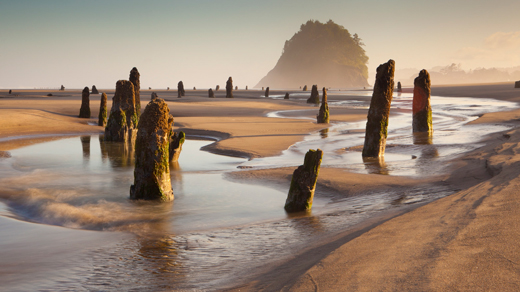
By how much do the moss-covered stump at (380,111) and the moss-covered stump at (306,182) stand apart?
502cm

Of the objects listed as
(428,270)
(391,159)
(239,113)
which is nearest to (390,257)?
(428,270)

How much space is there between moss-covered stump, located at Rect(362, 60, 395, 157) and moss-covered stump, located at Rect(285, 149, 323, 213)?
5024 millimetres

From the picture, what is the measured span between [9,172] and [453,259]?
9781 millimetres

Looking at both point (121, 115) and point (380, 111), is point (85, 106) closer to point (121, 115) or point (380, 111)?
point (121, 115)

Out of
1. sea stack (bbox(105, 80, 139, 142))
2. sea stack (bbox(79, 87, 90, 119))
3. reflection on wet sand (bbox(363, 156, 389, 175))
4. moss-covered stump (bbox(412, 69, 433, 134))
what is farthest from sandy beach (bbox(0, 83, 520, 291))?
sea stack (bbox(79, 87, 90, 119))

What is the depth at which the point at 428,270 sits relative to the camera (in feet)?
9.01

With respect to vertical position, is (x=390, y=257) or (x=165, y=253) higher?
(x=390, y=257)

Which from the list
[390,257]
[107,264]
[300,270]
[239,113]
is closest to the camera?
[390,257]

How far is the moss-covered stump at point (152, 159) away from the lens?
7258 millimetres

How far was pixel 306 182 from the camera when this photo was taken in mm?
6293

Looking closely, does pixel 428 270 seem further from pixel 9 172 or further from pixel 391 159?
pixel 9 172

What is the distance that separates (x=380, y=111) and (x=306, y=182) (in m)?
5.57

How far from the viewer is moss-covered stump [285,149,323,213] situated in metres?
6.28

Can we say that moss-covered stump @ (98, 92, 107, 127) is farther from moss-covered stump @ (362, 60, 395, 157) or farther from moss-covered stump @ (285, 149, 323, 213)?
moss-covered stump @ (285, 149, 323, 213)
